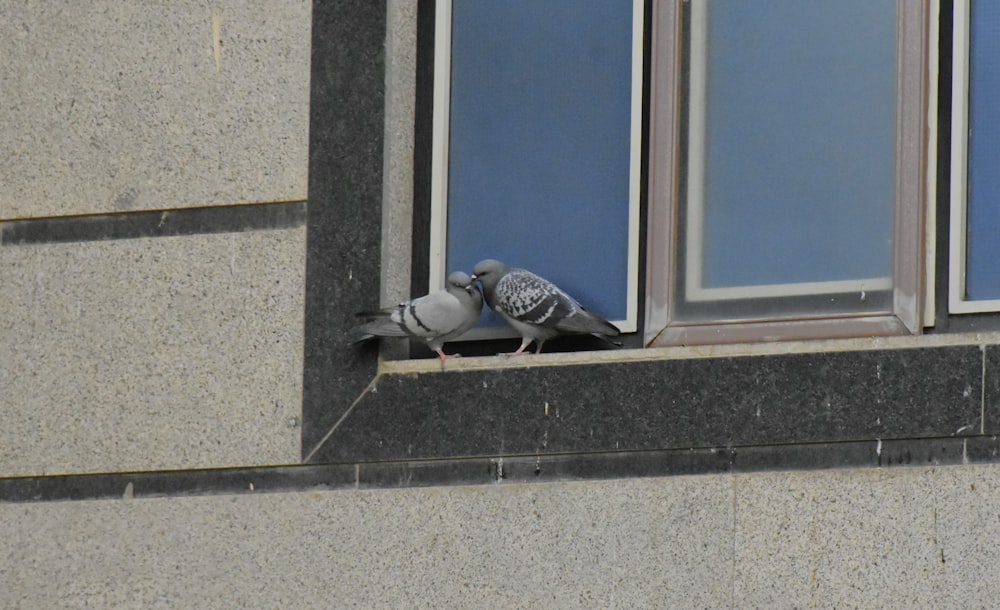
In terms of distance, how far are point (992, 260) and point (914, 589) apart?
48.9 inches

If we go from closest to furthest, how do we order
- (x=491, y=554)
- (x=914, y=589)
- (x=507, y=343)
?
(x=914, y=589)
(x=491, y=554)
(x=507, y=343)

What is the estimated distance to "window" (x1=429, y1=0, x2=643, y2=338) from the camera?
874 centimetres

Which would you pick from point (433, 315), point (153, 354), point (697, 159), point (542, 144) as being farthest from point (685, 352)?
point (153, 354)

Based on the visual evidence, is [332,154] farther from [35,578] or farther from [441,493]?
[35,578]

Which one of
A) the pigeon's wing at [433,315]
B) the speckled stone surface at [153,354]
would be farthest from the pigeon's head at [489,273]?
the speckled stone surface at [153,354]

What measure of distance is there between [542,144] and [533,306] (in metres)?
0.71

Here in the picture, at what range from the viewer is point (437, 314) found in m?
8.69

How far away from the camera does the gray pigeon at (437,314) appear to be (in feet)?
28.5

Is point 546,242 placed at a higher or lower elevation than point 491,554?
higher

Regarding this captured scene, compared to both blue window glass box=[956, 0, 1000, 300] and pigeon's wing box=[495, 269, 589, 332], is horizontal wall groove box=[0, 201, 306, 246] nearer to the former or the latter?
pigeon's wing box=[495, 269, 589, 332]

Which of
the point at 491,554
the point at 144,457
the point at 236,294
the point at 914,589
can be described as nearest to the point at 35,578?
the point at 144,457

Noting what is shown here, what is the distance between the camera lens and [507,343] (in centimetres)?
895

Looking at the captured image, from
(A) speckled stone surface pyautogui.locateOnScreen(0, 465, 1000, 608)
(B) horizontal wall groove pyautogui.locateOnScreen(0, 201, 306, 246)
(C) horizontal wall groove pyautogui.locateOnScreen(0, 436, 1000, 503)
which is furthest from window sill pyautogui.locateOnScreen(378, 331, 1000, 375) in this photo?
(B) horizontal wall groove pyautogui.locateOnScreen(0, 201, 306, 246)

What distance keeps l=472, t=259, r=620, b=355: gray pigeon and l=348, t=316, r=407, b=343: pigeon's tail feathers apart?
359 millimetres
